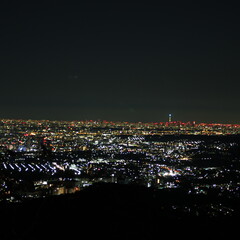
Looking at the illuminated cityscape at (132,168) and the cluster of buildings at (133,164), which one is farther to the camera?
the cluster of buildings at (133,164)

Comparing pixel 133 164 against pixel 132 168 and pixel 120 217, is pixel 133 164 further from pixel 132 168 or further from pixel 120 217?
pixel 120 217

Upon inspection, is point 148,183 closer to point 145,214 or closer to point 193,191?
point 193,191

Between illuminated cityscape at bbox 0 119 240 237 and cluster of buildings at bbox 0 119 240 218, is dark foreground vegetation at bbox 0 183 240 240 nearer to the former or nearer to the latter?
illuminated cityscape at bbox 0 119 240 237

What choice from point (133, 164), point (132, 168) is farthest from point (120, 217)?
point (133, 164)

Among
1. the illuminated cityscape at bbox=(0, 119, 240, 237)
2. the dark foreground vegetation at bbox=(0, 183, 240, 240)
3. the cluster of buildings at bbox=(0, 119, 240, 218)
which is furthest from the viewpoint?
the cluster of buildings at bbox=(0, 119, 240, 218)

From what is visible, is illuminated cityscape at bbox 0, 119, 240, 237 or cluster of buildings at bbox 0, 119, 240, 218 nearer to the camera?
illuminated cityscape at bbox 0, 119, 240, 237

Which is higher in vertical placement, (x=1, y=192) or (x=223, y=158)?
(x=1, y=192)

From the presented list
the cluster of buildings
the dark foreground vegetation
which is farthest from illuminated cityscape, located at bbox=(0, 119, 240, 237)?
the dark foreground vegetation

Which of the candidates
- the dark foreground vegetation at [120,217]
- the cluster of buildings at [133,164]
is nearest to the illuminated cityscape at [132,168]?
the cluster of buildings at [133,164]

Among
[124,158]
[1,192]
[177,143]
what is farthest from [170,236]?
[177,143]

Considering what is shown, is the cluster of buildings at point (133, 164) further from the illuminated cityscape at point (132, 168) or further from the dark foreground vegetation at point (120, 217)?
the dark foreground vegetation at point (120, 217)

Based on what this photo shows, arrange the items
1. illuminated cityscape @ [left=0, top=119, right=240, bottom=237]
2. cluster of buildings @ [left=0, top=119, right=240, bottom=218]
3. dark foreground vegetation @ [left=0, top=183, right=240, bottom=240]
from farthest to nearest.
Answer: cluster of buildings @ [left=0, top=119, right=240, bottom=218], dark foreground vegetation @ [left=0, top=183, right=240, bottom=240], illuminated cityscape @ [left=0, top=119, right=240, bottom=237]
